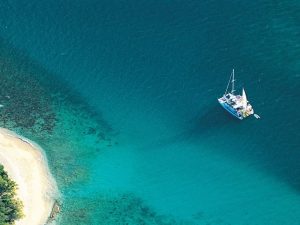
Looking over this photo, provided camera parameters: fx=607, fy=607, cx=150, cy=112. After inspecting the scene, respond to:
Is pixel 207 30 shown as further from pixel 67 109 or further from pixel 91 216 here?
pixel 91 216

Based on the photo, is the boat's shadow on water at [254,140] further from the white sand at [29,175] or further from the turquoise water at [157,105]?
the white sand at [29,175]

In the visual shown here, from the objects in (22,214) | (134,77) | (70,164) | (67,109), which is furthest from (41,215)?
(134,77)

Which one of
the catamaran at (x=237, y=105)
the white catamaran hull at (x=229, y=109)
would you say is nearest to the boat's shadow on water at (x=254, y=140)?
the white catamaran hull at (x=229, y=109)

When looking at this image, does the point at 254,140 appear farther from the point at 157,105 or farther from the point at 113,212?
the point at 113,212

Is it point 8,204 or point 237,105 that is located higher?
point 237,105

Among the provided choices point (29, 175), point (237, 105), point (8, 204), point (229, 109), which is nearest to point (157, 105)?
point (229, 109)

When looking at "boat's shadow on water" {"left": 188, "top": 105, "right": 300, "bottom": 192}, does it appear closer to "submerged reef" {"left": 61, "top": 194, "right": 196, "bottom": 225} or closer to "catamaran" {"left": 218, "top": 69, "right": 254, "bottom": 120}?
"catamaran" {"left": 218, "top": 69, "right": 254, "bottom": 120}

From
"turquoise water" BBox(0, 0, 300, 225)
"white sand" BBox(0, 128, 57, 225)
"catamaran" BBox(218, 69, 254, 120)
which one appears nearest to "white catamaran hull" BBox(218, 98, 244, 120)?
"catamaran" BBox(218, 69, 254, 120)

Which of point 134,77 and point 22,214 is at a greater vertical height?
point 134,77
